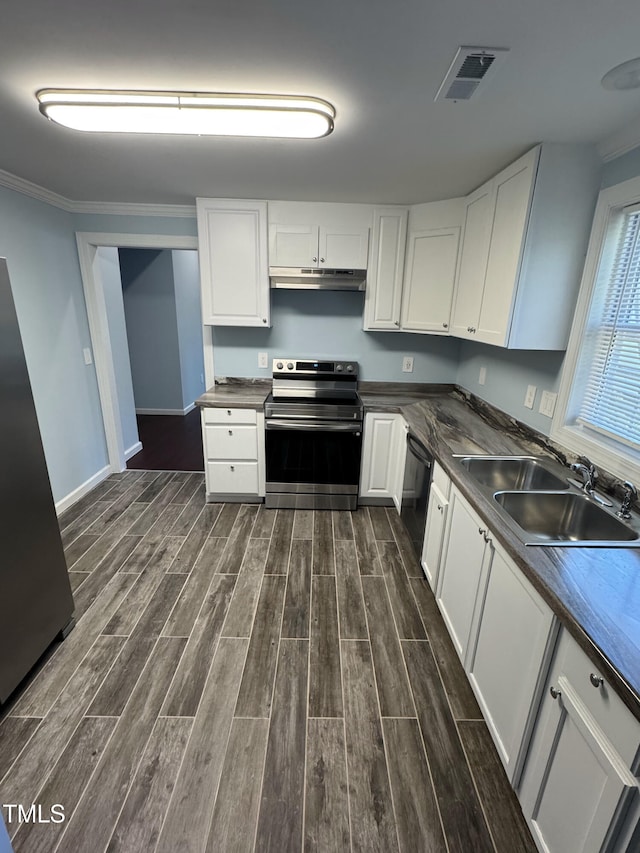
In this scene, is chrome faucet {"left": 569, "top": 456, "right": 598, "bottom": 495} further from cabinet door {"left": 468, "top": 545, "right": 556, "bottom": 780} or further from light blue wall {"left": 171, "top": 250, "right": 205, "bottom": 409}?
light blue wall {"left": 171, "top": 250, "right": 205, "bottom": 409}

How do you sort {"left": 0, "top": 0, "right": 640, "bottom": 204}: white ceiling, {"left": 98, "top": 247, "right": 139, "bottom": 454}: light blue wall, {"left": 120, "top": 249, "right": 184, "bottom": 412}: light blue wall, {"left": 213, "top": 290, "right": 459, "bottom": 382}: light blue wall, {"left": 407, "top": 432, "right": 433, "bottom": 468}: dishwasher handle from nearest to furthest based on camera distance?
1. {"left": 0, "top": 0, "right": 640, "bottom": 204}: white ceiling
2. {"left": 407, "top": 432, "right": 433, "bottom": 468}: dishwasher handle
3. {"left": 213, "top": 290, "right": 459, "bottom": 382}: light blue wall
4. {"left": 98, "top": 247, "right": 139, "bottom": 454}: light blue wall
5. {"left": 120, "top": 249, "right": 184, "bottom": 412}: light blue wall

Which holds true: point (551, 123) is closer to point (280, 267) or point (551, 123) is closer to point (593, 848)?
point (280, 267)

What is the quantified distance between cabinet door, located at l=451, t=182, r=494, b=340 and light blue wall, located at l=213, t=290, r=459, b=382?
0.68 metres

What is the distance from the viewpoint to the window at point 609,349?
158 centimetres

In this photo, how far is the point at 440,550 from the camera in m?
1.98

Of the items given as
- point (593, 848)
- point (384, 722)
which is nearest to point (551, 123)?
point (593, 848)

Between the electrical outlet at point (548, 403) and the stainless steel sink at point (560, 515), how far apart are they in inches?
23.6

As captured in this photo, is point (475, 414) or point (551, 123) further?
point (475, 414)

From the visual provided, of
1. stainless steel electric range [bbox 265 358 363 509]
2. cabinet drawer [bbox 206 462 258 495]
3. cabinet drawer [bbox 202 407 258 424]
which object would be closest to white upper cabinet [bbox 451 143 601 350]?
stainless steel electric range [bbox 265 358 363 509]

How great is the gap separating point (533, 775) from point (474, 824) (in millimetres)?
297

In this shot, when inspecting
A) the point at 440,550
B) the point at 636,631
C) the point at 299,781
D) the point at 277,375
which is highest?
the point at 277,375

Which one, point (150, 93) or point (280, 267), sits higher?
point (150, 93)

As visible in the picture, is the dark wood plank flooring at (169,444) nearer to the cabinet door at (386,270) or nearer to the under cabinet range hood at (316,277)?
the under cabinet range hood at (316,277)

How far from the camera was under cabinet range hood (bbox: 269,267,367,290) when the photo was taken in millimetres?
2801
